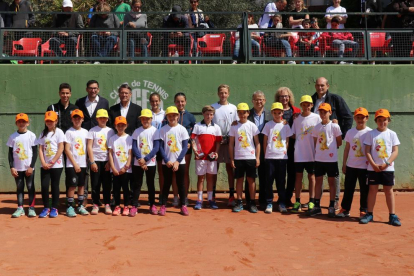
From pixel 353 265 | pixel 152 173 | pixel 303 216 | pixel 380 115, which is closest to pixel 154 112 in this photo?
pixel 152 173

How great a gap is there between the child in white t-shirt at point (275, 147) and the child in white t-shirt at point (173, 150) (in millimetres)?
1328

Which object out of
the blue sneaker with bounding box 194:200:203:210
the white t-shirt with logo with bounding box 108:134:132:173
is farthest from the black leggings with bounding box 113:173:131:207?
the blue sneaker with bounding box 194:200:203:210

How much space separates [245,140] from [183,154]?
3.42ft

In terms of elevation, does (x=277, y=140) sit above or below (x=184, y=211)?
above

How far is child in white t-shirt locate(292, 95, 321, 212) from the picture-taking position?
32.7ft

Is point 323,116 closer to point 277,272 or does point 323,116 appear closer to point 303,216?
point 303,216

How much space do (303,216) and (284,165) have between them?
88cm

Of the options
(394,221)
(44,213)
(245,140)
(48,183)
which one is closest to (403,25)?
(245,140)

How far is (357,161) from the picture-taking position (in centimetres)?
966

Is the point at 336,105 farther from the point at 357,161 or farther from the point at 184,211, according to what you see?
the point at 184,211

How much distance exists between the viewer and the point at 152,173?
9844mm

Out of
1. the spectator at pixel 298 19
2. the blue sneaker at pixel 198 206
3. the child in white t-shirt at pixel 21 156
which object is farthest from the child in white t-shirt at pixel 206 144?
the spectator at pixel 298 19

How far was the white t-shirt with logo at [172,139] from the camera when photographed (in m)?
9.84

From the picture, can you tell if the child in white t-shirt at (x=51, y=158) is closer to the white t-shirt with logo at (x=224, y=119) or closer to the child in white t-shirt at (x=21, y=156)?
the child in white t-shirt at (x=21, y=156)
